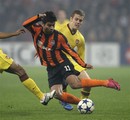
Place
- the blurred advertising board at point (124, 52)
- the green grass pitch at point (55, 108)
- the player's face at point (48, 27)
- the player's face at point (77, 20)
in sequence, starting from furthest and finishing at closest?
the blurred advertising board at point (124, 52) < the player's face at point (77, 20) < the player's face at point (48, 27) < the green grass pitch at point (55, 108)

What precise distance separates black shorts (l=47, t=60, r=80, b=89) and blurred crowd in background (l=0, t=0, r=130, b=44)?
1677cm

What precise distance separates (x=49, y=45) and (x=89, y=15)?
58.7 ft

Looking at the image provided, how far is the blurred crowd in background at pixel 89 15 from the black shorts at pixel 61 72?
16767mm

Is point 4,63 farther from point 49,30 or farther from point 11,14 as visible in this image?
point 11,14

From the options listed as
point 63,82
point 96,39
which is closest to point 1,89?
point 63,82

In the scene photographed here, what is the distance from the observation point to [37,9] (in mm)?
26453

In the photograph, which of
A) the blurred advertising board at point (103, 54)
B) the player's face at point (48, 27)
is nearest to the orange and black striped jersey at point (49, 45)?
the player's face at point (48, 27)

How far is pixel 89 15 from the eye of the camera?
26.7 m

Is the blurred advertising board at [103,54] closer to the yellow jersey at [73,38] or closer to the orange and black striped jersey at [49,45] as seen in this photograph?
the yellow jersey at [73,38]

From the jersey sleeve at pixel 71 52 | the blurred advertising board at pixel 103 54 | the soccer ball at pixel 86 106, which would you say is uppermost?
the jersey sleeve at pixel 71 52

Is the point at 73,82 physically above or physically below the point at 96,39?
above

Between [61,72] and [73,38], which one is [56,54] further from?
[73,38]

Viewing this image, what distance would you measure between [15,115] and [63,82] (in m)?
1.22

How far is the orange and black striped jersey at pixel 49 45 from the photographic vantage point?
896 cm
